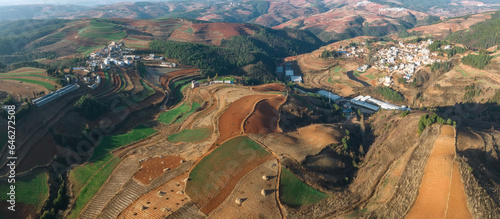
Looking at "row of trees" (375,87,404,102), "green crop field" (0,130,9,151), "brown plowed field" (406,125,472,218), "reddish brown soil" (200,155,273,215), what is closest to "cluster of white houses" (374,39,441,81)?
"row of trees" (375,87,404,102)

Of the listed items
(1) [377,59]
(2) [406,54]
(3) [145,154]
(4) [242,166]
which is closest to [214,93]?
(3) [145,154]

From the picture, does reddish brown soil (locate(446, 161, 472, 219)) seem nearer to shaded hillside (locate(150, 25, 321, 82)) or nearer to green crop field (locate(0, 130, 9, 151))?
green crop field (locate(0, 130, 9, 151))

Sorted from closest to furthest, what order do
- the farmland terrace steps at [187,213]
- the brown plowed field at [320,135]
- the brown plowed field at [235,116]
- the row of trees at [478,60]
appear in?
the farmland terrace steps at [187,213] < the brown plowed field at [320,135] < the brown plowed field at [235,116] < the row of trees at [478,60]

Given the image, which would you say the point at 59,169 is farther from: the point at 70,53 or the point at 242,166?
the point at 70,53

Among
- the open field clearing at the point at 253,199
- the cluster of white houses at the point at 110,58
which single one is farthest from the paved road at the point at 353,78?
the cluster of white houses at the point at 110,58

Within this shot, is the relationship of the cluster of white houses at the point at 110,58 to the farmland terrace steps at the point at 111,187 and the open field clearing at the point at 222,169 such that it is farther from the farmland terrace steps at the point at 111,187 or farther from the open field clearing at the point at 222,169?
the open field clearing at the point at 222,169

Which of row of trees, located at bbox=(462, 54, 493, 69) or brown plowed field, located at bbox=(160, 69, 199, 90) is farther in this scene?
brown plowed field, located at bbox=(160, 69, 199, 90)

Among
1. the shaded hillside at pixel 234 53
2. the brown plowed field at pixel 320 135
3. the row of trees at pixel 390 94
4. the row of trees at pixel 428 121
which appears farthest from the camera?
the shaded hillside at pixel 234 53
